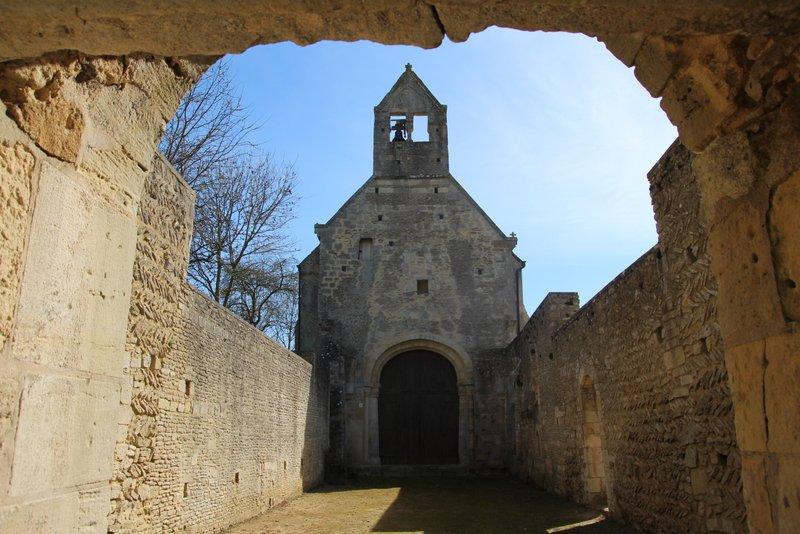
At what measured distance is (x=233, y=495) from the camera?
30.2ft

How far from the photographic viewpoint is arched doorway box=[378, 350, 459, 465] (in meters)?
18.8

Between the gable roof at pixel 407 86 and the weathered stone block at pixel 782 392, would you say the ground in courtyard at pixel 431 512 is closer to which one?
the weathered stone block at pixel 782 392

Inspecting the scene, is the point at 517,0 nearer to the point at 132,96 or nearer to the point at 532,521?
the point at 132,96

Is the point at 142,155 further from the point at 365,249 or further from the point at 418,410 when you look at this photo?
the point at 365,249

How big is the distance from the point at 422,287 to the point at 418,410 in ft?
12.2

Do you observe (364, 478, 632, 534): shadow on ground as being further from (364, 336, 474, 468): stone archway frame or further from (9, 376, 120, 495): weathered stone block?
(9, 376, 120, 495): weathered stone block

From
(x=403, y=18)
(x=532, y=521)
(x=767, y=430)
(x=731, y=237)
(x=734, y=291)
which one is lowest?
(x=532, y=521)

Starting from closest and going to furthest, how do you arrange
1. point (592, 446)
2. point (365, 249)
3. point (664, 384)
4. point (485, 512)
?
point (664, 384)
point (485, 512)
point (592, 446)
point (365, 249)

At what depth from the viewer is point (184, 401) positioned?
730 centimetres

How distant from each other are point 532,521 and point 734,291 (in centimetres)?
758

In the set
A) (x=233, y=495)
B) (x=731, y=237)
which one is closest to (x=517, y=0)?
(x=731, y=237)

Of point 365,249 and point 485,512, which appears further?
point 365,249

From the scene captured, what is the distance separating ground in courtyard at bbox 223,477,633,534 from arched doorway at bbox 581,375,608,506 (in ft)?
1.24

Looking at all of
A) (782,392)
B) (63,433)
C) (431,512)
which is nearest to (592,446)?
(431,512)
